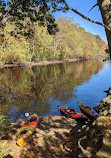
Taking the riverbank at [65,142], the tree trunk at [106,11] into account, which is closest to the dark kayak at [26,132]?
the riverbank at [65,142]

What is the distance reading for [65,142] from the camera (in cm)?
850

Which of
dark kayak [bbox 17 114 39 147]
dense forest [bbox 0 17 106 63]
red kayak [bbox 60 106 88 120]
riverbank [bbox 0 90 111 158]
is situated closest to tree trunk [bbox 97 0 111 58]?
riverbank [bbox 0 90 111 158]

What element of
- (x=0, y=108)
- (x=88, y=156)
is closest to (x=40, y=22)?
(x=88, y=156)

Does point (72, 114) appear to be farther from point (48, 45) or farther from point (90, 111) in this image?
point (48, 45)

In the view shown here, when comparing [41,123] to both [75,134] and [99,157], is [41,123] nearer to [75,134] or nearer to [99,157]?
[75,134]

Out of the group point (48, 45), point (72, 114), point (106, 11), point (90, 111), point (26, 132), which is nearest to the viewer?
point (106, 11)

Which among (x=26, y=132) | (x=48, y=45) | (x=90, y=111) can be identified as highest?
(x=48, y=45)

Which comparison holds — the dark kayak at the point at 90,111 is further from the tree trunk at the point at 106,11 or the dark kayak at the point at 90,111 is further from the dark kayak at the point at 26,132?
the tree trunk at the point at 106,11

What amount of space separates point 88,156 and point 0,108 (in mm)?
13997

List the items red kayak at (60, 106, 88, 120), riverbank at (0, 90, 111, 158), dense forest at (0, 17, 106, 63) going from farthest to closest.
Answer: dense forest at (0, 17, 106, 63) < red kayak at (60, 106, 88, 120) < riverbank at (0, 90, 111, 158)

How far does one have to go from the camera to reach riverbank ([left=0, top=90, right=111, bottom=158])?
579 centimetres

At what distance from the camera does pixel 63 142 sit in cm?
850

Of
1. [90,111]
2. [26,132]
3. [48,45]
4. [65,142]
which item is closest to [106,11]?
[65,142]

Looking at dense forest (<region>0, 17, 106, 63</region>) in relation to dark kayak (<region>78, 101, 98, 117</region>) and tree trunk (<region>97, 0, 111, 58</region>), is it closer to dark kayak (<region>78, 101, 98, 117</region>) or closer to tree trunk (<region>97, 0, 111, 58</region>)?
dark kayak (<region>78, 101, 98, 117</region>)
